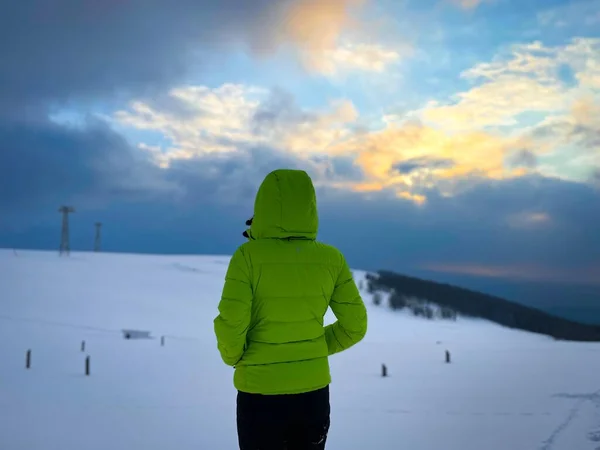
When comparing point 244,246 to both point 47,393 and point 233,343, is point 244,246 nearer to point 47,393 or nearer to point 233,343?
point 233,343

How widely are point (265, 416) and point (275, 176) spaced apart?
1180 millimetres

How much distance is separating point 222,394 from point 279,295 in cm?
814

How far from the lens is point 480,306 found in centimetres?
4072

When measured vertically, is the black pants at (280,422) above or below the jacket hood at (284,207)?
below

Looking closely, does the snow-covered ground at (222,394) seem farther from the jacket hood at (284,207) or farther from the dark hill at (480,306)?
the dark hill at (480,306)

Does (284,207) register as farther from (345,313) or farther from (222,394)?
(222,394)

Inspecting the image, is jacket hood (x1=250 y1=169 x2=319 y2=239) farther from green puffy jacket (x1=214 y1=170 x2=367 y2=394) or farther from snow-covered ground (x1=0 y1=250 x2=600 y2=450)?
snow-covered ground (x1=0 y1=250 x2=600 y2=450)

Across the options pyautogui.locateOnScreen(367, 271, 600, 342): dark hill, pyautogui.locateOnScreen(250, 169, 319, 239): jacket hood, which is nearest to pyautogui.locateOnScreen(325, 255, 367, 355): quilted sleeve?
pyautogui.locateOnScreen(250, 169, 319, 239): jacket hood

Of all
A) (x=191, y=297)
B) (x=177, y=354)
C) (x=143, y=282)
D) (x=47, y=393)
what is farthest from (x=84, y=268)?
(x=47, y=393)

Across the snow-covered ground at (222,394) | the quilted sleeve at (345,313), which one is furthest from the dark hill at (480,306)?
the quilted sleeve at (345,313)

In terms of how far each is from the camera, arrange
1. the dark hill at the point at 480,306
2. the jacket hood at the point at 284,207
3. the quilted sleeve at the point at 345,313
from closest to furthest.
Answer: the jacket hood at the point at 284,207 → the quilted sleeve at the point at 345,313 → the dark hill at the point at 480,306

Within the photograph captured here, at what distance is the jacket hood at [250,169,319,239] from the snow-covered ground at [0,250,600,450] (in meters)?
4.16

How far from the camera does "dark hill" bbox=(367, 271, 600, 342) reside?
3650 cm

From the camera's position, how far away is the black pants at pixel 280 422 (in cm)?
250
